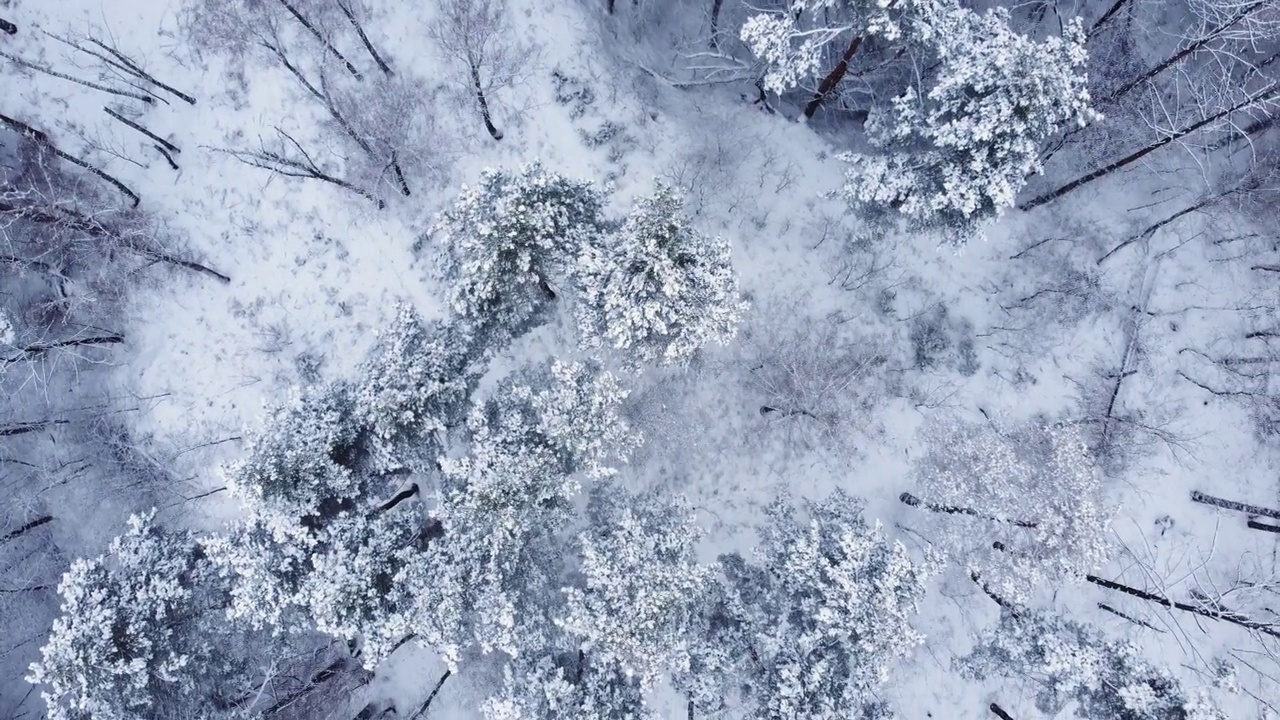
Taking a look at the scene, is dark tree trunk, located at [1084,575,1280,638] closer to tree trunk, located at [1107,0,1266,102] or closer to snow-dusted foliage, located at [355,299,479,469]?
tree trunk, located at [1107,0,1266,102]

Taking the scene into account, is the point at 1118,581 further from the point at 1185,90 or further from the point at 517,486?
the point at 517,486

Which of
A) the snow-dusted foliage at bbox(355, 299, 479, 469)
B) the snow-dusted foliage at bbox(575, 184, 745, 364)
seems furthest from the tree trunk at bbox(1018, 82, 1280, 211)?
the snow-dusted foliage at bbox(355, 299, 479, 469)

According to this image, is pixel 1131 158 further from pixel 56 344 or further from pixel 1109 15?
pixel 56 344

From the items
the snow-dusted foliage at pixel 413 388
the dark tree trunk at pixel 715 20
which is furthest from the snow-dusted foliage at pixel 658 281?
the dark tree trunk at pixel 715 20

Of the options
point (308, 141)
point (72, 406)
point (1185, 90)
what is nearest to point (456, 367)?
point (308, 141)

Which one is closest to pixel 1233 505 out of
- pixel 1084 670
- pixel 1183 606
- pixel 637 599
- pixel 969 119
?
pixel 1183 606

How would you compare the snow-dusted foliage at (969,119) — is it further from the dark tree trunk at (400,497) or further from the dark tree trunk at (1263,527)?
the dark tree trunk at (400,497)
